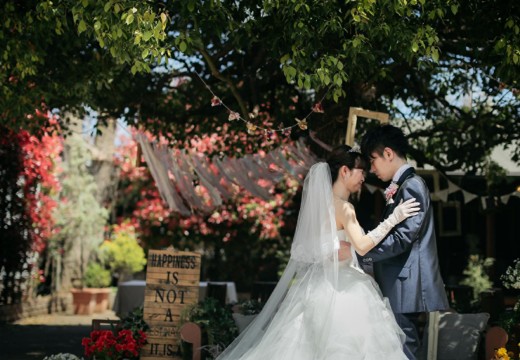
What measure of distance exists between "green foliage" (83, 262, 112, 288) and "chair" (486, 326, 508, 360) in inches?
542

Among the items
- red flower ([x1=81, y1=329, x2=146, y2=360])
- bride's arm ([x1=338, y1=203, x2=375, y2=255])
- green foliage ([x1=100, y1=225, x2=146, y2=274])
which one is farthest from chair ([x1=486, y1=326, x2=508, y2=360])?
green foliage ([x1=100, y1=225, x2=146, y2=274])

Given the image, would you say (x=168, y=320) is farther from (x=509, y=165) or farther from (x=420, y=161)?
(x=509, y=165)

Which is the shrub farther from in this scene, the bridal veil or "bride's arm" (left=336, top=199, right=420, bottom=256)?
"bride's arm" (left=336, top=199, right=420, bottom=256)

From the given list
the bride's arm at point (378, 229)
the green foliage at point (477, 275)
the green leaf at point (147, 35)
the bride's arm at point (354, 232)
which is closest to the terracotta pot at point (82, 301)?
the green foliage at point (477, 275)

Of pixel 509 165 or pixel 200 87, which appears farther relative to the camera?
pixel 509 165

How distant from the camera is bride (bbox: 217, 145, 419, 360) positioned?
5.54 meters

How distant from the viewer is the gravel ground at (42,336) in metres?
11.2

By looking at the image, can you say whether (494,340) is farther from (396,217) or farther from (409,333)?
(396,217)

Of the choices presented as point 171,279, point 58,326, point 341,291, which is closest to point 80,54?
point 171,279

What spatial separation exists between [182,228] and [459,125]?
941 cm

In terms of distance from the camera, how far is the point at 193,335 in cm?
733

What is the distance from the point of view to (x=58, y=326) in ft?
50.9

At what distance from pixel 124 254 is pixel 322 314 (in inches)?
593

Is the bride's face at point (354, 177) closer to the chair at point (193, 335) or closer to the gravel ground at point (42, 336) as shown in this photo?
the chair at point (193, 335)
